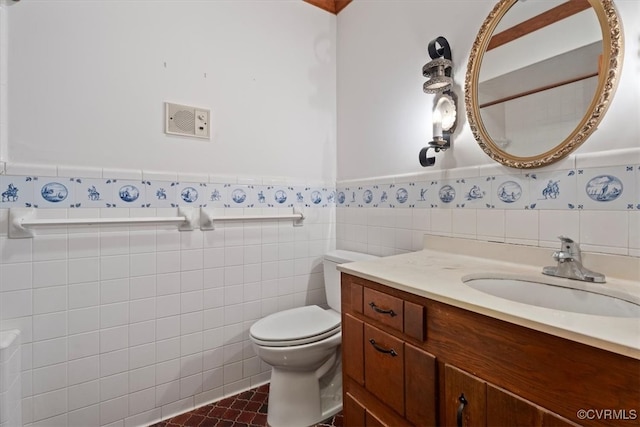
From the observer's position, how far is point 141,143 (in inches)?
55.1

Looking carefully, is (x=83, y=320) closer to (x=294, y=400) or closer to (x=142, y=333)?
(x=142, y=333)

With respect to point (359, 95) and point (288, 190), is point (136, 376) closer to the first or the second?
point (288, 190)

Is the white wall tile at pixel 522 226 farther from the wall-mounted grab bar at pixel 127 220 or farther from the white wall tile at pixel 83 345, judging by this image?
the white wall tile at pixel 83 345

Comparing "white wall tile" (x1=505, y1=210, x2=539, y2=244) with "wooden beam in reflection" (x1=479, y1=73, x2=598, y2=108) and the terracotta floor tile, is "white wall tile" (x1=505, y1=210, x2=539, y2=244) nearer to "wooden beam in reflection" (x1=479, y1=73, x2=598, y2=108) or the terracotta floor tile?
"wooden beam in reflection" (x1=479, y1=73, x2=598, y2=108)

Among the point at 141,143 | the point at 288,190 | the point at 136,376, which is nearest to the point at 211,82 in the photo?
the point at 141,143

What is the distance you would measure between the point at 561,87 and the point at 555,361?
0.91m

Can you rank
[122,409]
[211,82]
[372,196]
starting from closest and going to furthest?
[122,409] → [211,82] → [372,196]

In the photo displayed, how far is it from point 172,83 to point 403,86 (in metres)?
1.22

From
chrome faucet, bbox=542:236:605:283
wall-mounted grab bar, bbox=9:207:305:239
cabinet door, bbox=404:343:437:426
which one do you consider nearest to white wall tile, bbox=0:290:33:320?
wall-mounted grab bar, bbox=9:207:305:239

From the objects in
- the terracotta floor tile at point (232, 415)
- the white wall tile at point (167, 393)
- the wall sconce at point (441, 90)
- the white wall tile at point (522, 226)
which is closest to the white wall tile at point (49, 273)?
the white wall tile at point (167, 393)

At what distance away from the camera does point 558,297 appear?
2.82 feet

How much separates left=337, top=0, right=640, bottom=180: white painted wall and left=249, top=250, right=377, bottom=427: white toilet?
937 mm

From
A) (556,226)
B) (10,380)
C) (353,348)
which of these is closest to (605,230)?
(556,226)

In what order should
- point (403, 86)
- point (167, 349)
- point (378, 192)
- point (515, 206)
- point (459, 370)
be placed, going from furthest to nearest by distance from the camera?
point (378, 192) < point (403, 86) < point (167, 349) < point (515, 206) < point (459, 370)
